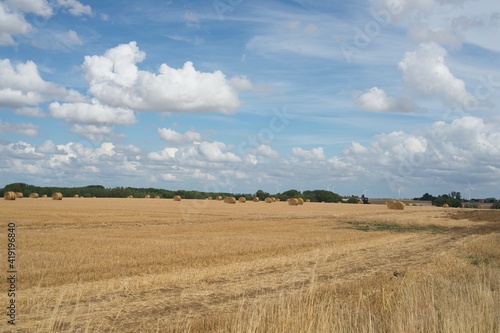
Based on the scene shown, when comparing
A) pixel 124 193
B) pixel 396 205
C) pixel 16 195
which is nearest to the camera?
pixel 396 205

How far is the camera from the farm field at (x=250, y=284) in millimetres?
9094

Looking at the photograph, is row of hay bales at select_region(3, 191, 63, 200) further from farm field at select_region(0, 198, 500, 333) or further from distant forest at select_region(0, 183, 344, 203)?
farm field at select_region(0, 198, 500, 333)

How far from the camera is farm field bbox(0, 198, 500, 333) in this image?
29.8ft

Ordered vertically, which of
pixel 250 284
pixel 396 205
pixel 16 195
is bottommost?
pixel 250 284

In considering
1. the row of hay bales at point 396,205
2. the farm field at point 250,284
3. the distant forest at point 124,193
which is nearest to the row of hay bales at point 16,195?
the distant forest at point 124,193

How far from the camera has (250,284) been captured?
1462 centimetres

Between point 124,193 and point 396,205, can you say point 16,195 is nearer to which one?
point 124,193

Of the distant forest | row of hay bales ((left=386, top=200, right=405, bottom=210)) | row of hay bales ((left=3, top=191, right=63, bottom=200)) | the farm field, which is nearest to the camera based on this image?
the farm field

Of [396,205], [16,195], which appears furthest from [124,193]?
[396,205]

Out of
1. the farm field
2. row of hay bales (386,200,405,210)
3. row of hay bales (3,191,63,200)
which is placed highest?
row of hay bales (3,191,63,200)

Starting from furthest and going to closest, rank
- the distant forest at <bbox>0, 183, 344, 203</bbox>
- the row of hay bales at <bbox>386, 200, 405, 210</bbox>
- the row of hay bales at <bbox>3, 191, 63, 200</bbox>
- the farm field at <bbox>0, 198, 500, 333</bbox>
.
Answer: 1. the distant forest at <bbox>0, 183, 344, 203</bbox>
2. the row of hay bales at <bbox>386, 200, 405, 210</bbox>
3. the row of hay bales at <bbox>3, 191, 63, 200</bbox>
4. the farm field at <bbox>0, 198, 500, 333</bbox>

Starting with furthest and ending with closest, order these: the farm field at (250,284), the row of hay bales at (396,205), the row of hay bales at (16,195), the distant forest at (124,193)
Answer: the distant forest at (124,193)
the row of hay bales at (396,205)
the row of hay bales at (16,195)
the farm field at (250,284)

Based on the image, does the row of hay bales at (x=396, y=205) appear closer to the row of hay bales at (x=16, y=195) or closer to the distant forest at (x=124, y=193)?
the distant forest at (x=124, y=193)

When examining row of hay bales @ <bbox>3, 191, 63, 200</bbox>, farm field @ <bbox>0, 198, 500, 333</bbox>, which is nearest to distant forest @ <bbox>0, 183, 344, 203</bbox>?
row of hay bales @ <bbox>3, 191, 63, 200</bbox>
